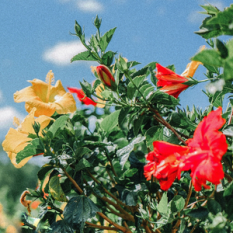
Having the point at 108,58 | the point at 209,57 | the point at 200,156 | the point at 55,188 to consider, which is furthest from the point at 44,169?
the point at 209,57

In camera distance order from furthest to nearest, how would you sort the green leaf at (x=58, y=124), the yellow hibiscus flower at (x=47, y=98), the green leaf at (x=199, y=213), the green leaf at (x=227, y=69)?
the yellow hibiscus flower at (x=47, y=98) → the green leaf at (x=58, y=124) → the green leaf at (x=199, y=213) → the green leaf at (x=227, y=69)

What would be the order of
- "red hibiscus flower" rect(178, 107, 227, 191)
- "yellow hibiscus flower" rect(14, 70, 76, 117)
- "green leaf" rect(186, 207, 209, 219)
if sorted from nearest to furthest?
1. "red hibiscus flower" rect(178, 107, 227, 191)
2. "green leaf" rect(186, 207, 209, 219)
3. "yellow hibiscus flower" rect(14, 70, 76, 117)

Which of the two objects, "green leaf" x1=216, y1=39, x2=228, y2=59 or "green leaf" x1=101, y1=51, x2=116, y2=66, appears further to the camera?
"green leaf" x1=101, y1=51, x2=116, y2=66

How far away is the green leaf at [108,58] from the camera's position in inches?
33.7

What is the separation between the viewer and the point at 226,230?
0.59 meters

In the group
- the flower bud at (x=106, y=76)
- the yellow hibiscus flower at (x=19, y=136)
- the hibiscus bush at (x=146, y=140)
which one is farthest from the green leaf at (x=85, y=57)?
the yellow hibiscus flower at (x=19, y=136)

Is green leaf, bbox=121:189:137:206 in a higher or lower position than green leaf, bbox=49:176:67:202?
lower

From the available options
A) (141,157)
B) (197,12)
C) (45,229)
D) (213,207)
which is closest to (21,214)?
(45,229)

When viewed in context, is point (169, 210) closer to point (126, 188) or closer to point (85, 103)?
point (126, 188)

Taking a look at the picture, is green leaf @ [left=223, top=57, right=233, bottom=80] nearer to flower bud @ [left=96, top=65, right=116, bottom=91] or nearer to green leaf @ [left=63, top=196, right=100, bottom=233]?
flower bud @ [left=96, top=65, right=116, bottom=91]

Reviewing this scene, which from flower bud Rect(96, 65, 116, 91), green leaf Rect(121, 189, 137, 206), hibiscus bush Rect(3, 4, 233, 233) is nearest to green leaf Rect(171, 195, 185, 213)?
hibiscus bush Rect(3, 4, 233, 233)

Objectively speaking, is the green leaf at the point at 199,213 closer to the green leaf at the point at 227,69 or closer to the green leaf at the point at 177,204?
the green leaf at the point at 177,204

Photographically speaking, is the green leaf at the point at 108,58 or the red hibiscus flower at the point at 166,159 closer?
the red hibiscus flower at the point at 166,159

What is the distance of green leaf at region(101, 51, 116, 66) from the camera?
85 cm
